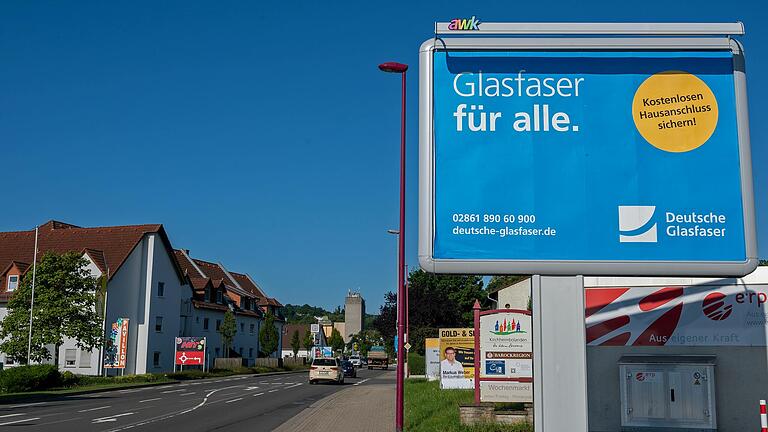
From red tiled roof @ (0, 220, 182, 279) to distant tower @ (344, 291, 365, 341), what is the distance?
369ft

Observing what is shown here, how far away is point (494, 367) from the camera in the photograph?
18.2 metres

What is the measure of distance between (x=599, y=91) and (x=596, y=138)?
505 millimetres

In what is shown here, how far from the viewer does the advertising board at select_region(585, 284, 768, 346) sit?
14.9 m

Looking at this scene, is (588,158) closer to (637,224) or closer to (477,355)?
(637,224)

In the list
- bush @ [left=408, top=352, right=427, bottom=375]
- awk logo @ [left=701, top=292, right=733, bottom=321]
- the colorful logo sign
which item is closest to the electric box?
awk logo @ [left=701, top=292, right=733, bottom=321]

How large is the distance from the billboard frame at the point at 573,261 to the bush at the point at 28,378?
100 feet

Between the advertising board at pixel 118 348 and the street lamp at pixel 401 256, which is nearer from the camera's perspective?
the street lamp at pixel 401 256

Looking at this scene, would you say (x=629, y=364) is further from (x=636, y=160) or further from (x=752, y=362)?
(x=636, y=160)

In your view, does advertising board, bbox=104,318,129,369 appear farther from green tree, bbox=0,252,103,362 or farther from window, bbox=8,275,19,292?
window, bbox=8,275,19,292

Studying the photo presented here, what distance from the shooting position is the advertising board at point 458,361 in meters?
28.8

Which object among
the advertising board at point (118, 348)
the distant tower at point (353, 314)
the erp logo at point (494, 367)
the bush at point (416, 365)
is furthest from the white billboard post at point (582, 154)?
the distant tower at point (353, 314)

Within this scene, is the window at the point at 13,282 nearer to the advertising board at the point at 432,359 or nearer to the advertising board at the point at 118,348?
the advertising board at the point at 118,348

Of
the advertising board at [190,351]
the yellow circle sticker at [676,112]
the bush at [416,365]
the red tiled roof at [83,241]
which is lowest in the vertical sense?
the bush at [416,365]

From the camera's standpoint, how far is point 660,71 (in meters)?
7.68
